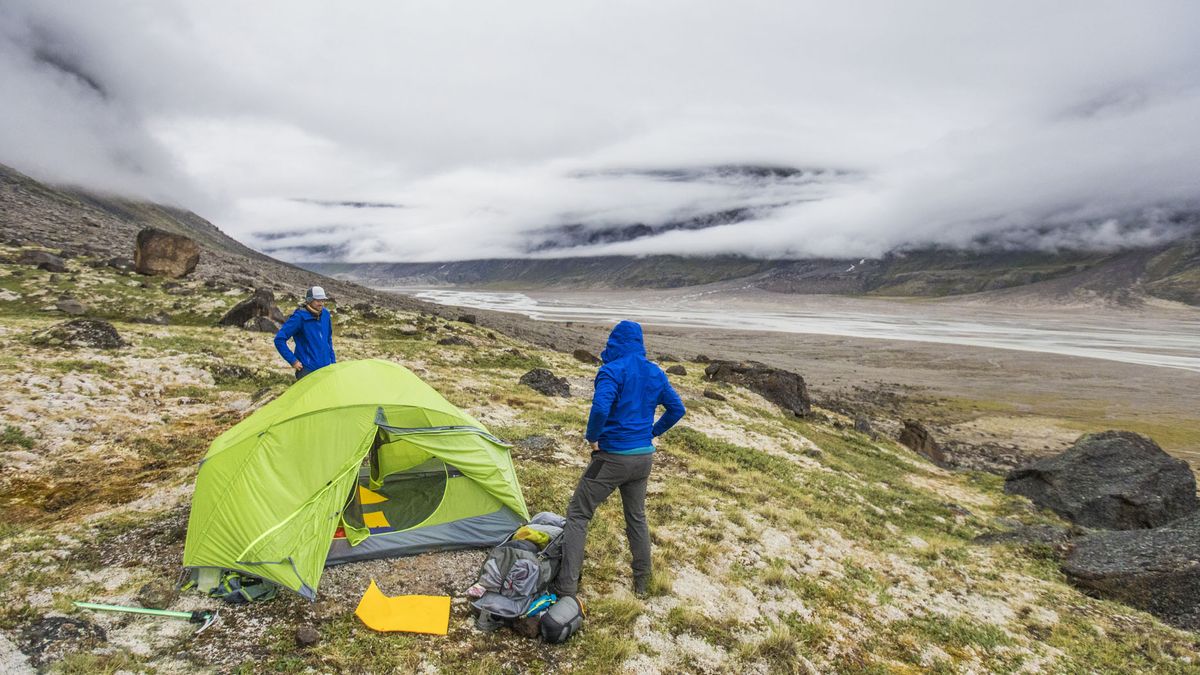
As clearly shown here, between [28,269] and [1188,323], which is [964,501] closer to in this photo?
[28,269]

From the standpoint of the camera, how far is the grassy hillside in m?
5.49

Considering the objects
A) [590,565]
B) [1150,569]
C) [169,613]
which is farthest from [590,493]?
[1150,569]

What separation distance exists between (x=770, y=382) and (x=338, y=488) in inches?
1080

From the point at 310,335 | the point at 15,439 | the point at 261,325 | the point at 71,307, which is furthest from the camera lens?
the point at 261,325

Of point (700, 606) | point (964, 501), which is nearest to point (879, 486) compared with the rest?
point (964, 501)

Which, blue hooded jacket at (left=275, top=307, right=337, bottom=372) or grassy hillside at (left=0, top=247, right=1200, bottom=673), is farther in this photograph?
blue hooded jacket at (left=275, top=307, right=337, bottom=372)

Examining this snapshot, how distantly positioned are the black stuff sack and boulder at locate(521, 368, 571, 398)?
14850mm

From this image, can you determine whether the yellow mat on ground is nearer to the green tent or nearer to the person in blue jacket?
the green tent

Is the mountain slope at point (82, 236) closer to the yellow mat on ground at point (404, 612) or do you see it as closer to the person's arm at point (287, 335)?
the person's arm at point (287, 335)

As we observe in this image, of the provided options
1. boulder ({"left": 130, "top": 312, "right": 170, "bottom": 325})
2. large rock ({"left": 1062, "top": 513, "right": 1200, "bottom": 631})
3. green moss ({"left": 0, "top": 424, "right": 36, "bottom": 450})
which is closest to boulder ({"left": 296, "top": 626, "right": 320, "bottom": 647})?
green moss ({"left": 0, "top": 424, "right": 36, "bottom": 450})

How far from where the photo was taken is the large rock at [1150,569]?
843 cm

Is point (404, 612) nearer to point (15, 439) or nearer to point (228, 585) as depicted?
point (228, 585)

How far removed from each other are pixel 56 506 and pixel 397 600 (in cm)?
672

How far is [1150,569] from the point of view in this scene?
892cm
